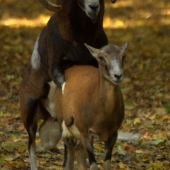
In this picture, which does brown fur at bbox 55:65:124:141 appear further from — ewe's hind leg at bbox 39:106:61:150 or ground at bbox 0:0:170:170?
ground at bbox 0:0:170:170

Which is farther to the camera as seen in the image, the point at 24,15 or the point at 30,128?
the point at 24,15

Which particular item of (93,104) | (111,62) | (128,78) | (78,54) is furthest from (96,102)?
(128,78)

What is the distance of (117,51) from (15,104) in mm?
5695

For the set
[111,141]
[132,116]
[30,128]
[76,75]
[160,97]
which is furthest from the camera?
[160,97]

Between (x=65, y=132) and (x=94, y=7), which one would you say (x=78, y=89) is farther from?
(x=94, y=7)

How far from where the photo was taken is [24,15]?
54.1 ft

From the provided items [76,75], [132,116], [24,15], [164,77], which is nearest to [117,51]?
[76,75]

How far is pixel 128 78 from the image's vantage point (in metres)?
11.0

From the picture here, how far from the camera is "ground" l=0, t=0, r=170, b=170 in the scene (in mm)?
6926

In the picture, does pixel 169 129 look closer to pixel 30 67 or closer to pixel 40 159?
pixel 40 159

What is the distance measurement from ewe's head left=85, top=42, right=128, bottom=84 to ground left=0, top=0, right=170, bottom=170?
2.20 m

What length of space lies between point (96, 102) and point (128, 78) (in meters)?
6.37

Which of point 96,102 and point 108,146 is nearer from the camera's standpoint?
point 96,102

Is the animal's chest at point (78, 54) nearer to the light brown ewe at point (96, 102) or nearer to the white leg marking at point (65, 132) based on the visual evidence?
the light brown ewe at point (96, 102)
